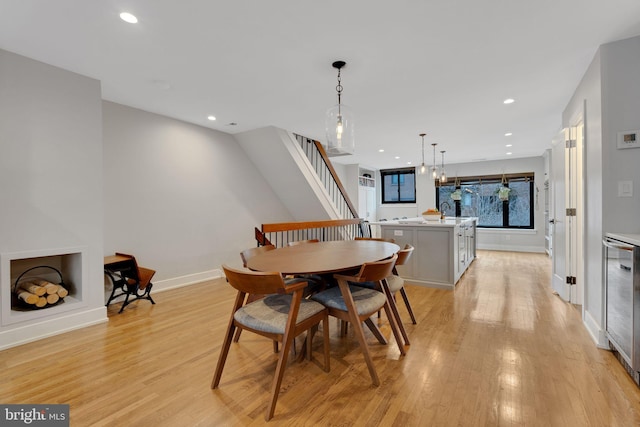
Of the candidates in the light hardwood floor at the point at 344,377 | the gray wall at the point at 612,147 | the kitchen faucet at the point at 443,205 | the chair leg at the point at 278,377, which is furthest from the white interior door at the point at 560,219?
the kitchen faucet at the point at 443,205

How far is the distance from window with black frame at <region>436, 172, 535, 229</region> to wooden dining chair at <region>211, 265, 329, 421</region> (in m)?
7.15

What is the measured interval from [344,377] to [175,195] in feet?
11.3

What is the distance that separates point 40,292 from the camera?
2586 millimetres

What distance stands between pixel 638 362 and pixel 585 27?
2.25m

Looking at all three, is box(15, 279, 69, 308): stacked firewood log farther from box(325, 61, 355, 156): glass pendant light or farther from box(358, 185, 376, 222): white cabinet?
box(358, 185, 376, 222): white cabinet

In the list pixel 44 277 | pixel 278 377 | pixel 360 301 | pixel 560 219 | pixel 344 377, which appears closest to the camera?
pixel 278 377

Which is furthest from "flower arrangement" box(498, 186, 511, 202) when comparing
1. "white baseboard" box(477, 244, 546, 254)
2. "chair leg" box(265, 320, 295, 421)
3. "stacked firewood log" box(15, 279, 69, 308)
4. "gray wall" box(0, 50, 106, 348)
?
"stacked firewood log" box(15, 279, 69, 308)

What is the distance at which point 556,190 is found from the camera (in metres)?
3.69

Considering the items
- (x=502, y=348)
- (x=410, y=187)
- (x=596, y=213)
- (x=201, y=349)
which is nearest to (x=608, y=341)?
(x=502, y=348)

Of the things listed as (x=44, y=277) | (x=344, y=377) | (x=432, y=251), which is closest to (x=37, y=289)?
(x=44, y=277)

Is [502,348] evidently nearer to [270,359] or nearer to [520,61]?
[270,359]

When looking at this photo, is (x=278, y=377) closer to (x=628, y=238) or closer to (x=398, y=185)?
(x=628, y=238)

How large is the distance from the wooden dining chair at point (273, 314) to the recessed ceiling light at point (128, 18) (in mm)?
1807

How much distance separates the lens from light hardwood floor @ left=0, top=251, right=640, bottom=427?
157 centimetres
